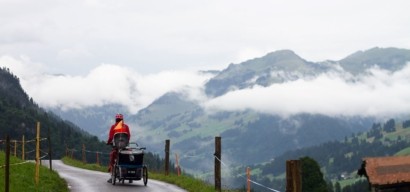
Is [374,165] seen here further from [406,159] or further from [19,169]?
[19,169]

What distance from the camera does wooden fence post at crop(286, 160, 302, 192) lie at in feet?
46.2

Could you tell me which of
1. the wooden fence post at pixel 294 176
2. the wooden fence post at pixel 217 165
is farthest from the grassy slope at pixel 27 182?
the wooden fence post at pixel 294 176

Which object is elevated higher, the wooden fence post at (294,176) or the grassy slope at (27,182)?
the wooden fence post at (294,176)

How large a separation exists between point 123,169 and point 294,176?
50.4ft

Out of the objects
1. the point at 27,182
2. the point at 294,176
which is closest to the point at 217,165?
the point at 27,182

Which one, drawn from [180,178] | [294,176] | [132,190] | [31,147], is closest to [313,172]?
[180,178]

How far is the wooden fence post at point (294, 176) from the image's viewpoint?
14.1m

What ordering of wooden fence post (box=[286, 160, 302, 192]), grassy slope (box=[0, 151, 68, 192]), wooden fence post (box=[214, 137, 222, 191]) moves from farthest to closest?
wooden fence post (box=[214, 137, 222, 191]) → grassy slope (box=[0, 151, 68, 192]) → wooden fence post (box=[286, 160, 302, 192])

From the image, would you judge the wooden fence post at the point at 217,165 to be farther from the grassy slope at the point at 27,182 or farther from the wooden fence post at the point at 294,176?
the wooden fence post at the point at 294,176

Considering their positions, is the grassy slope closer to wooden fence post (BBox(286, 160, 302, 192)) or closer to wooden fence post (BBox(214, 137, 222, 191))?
wooden fence post (BBox(214, 137, 222, 191))

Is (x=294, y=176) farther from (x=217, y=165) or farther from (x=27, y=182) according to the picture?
(x=27, y=182)

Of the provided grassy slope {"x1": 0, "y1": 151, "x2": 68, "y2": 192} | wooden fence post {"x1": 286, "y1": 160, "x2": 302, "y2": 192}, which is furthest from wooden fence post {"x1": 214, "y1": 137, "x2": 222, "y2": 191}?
wooden fence post {"x1": 286, "y1": 160, "x2": 302, "y2": 192}

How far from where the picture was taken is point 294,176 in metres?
14.1

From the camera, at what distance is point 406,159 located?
32.9ft
